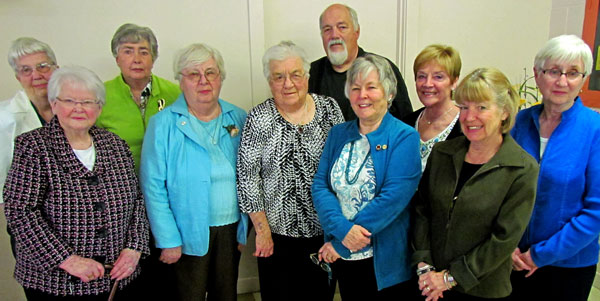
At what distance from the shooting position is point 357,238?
155 centimetres

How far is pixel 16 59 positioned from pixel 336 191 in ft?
5.05

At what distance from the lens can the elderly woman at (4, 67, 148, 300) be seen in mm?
1465

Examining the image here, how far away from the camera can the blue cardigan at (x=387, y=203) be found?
1.54 metres

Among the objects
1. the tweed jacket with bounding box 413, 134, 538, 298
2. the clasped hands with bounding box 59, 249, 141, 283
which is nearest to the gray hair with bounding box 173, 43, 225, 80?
the clasped hands with bounding box 59, 249, 141, 283

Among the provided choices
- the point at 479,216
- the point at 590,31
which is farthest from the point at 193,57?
the point at 590,31

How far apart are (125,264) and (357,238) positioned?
0.98 m

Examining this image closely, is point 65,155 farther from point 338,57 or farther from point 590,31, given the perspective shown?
point 590,31

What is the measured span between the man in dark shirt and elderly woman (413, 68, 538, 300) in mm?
846

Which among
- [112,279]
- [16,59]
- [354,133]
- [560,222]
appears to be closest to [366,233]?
[354,133]

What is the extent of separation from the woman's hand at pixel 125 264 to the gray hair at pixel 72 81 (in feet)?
2.15

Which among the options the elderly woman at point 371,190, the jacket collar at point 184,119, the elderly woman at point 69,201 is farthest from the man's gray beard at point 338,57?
the elderly woman at point 69,201

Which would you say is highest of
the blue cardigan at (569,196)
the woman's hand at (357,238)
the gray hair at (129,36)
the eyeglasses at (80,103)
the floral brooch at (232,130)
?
the gray hair at (129,36)

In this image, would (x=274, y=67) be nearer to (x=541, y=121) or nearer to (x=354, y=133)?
(x=354, y=133)

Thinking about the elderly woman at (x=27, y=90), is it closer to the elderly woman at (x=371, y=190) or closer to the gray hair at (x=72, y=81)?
the gray hair at (x=72, y=81)
